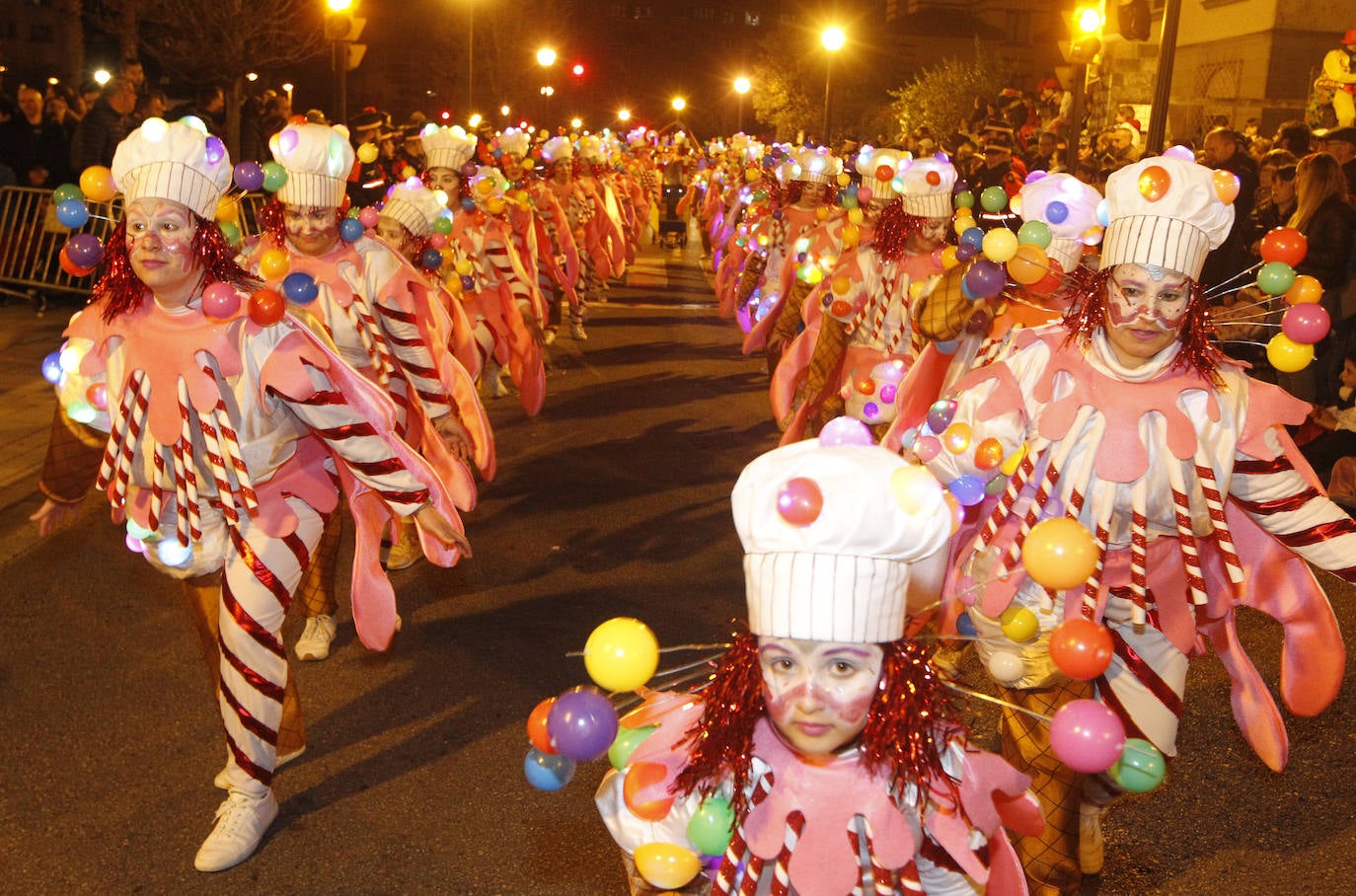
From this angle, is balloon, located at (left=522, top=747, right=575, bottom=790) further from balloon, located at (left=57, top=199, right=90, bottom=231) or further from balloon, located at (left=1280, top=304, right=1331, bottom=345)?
balloon, located at (left=57, top=199, right=90, bottom=231)

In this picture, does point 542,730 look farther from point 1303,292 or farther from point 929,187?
point 929,187

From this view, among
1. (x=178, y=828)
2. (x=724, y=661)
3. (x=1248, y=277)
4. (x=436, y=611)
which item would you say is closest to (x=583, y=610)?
(x=436, y=611)

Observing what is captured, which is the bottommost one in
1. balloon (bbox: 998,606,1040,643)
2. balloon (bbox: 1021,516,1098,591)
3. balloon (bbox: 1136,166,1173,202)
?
balloon (bbox: 998,606,1040,643)

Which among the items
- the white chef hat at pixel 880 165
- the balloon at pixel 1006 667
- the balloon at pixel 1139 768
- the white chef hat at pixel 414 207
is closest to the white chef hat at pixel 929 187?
the white chef hat at pixel 880 165

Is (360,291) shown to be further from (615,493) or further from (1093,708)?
(1093,708)

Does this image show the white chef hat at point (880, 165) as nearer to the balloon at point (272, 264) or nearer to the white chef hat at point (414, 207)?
the white chef hat at point (414, 207)

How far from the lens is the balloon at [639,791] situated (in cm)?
275

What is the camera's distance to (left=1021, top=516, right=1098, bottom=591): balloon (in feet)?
9.29

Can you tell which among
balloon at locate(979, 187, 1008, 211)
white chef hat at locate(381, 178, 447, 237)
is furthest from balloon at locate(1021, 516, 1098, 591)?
white chef hat at locate(381, 178, 447, 237)

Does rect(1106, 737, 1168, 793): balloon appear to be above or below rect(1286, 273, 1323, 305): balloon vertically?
below

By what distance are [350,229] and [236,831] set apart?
3.15 meters

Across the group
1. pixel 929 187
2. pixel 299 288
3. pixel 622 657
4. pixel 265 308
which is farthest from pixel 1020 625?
pixel 929 187

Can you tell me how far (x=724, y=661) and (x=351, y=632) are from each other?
4.05 meters

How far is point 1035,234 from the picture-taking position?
15.3ft
